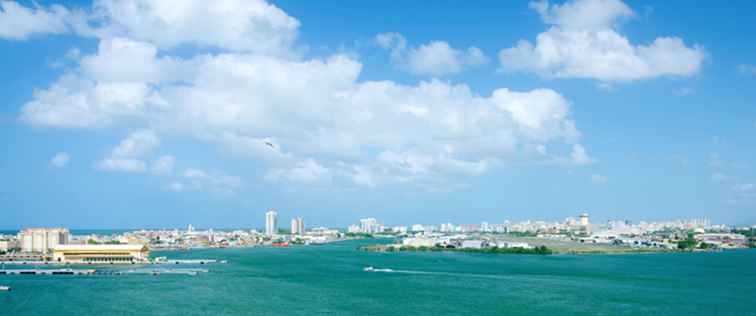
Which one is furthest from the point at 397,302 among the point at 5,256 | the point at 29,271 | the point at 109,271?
the point at 5,256

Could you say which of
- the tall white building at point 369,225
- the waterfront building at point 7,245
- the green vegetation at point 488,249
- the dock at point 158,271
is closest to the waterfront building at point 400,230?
the tall white building at point 369,225

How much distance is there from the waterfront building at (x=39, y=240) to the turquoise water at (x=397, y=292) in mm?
7999

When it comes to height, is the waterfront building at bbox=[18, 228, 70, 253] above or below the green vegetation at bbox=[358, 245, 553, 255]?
above

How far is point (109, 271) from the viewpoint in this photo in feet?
44.7

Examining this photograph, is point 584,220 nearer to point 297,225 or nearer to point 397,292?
point 297,225

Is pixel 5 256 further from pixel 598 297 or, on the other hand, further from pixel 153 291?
pixel 598 297

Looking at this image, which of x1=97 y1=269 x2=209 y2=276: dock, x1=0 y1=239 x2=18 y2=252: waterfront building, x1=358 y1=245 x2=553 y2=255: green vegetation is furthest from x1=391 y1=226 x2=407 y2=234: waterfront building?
x1=97 y1=269 x2=209 y2=276: dock

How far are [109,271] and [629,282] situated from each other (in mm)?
10248

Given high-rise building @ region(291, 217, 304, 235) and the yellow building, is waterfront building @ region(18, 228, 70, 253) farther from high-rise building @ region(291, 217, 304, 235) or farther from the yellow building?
high-rise building @ region(291, 217, 304, 235)

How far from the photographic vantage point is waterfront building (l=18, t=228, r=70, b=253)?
65.0 feet

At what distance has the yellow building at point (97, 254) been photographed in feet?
53.5

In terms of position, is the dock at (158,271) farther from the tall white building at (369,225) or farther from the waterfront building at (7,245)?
the tall white building at (369,225)

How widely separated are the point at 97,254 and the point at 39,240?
486cm

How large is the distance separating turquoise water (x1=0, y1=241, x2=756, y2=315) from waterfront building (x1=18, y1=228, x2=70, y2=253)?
800 centimetres
